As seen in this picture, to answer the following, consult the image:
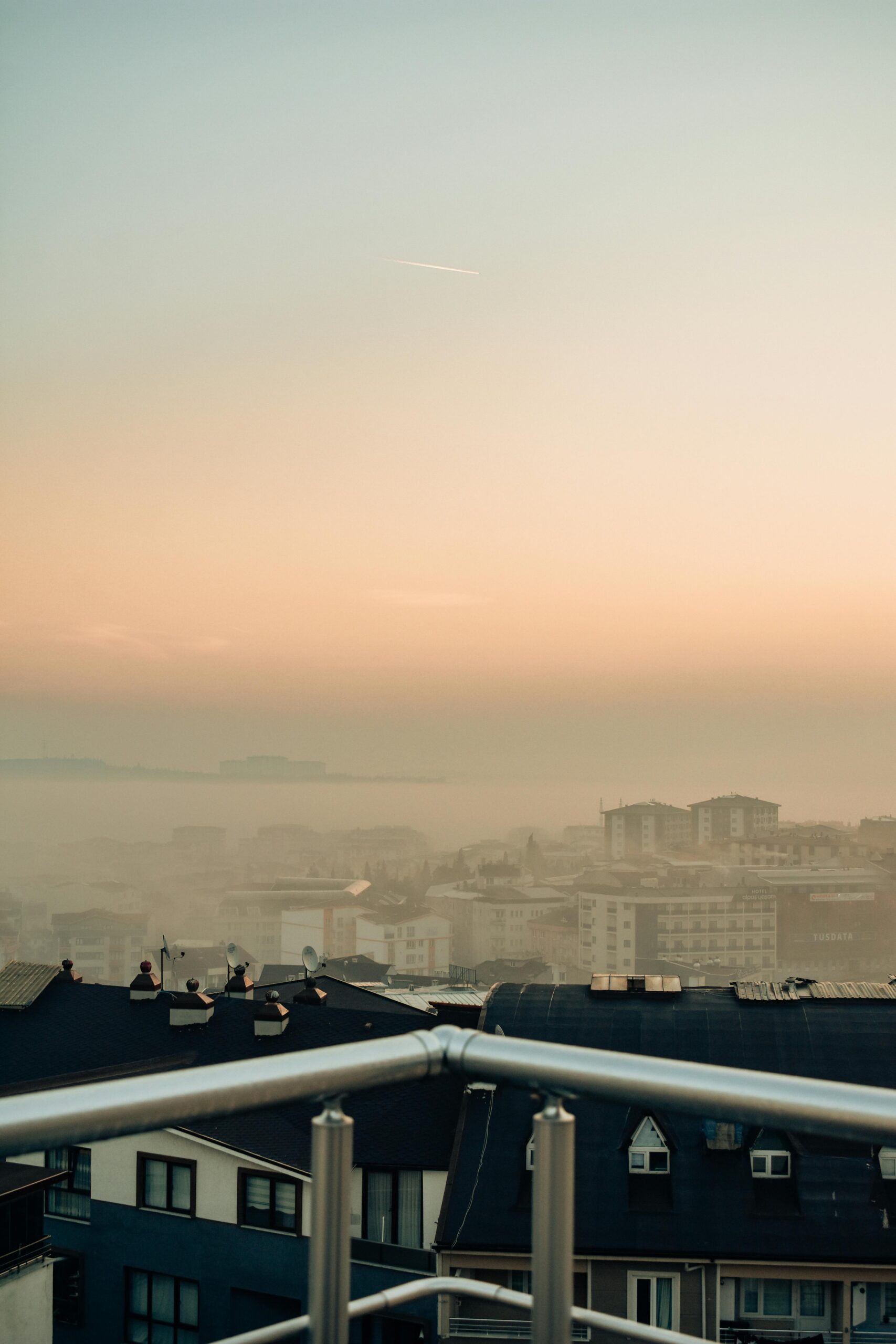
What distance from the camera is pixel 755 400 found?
3966 cm

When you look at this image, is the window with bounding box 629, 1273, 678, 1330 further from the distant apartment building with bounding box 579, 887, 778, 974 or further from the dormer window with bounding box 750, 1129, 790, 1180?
the distant apartment building with bounding box 579, 887, 778, 974

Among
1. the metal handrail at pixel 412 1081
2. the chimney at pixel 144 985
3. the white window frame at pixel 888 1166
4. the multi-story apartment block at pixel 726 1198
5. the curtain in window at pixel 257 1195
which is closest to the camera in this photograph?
the metal handrail at pixel 412 1081

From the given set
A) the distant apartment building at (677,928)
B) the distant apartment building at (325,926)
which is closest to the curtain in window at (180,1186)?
the distant apartment building at (677,928)

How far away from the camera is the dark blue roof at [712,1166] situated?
Answer: 9.45 metres

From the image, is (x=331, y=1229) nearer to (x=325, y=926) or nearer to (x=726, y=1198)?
(x=726, y=1198)

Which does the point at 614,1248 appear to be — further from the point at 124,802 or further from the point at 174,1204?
the point at 124,802

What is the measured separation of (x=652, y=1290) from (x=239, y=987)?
7726mm

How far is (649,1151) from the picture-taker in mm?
10531

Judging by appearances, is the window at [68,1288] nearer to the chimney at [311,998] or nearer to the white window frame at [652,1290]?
the white window frame at [652,1290]

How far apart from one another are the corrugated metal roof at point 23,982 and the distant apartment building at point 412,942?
89.4 ft

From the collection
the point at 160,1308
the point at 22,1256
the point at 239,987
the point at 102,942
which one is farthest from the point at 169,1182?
the point at 102,942

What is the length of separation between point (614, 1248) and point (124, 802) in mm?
39390

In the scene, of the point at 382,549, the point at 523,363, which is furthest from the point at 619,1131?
the point at 382,549

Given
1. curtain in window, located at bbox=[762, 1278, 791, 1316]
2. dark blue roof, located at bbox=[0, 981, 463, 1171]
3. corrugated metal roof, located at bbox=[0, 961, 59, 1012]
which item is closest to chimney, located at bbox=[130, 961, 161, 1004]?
dark blue roof, located at bbox=[0, 981, 463, 1171]
